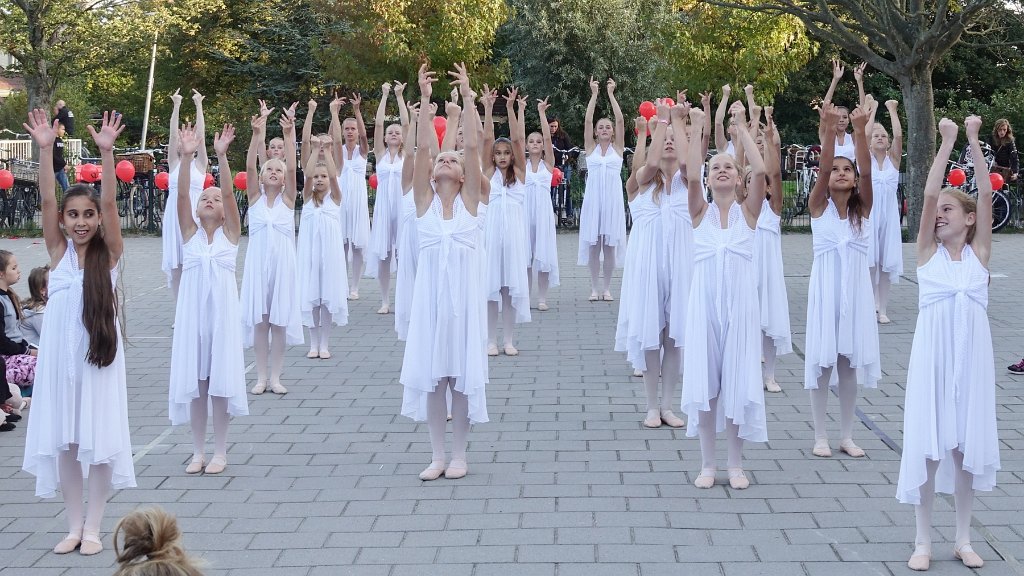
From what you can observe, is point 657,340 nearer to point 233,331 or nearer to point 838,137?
point 233,331

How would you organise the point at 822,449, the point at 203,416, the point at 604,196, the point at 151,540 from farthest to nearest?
the point at 604,196 → the point at 822,449 → the point at 203,416 → the point at 151,540

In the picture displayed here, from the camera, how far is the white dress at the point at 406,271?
9.85 meters

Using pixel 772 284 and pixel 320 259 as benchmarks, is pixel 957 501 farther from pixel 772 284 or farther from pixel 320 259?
pixel 320 259

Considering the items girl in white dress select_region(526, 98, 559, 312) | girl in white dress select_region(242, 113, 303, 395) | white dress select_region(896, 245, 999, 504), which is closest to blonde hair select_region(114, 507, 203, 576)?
white dress select_region(896, 245, 999, 504)

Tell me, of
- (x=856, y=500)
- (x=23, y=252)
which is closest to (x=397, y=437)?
(x=856, y=500)

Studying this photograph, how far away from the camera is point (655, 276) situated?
28.6 ft

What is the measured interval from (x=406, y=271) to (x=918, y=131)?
11.6m

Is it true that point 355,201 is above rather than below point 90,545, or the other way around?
above

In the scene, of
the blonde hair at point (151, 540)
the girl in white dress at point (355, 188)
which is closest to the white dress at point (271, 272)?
the girl in white dress at point (355, 188)

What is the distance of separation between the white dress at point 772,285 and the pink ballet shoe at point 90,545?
488 cm

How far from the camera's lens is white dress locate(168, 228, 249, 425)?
7125 mm

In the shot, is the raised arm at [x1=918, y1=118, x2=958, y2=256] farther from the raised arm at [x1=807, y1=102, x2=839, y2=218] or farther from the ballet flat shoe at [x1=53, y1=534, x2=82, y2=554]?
the ballet flat shoe at [x1=53, y1=534, x2=82, y2=554]

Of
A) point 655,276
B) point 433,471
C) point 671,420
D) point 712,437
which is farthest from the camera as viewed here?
point 655,276

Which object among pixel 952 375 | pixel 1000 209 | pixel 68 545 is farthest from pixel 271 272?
pixel 1000 209
